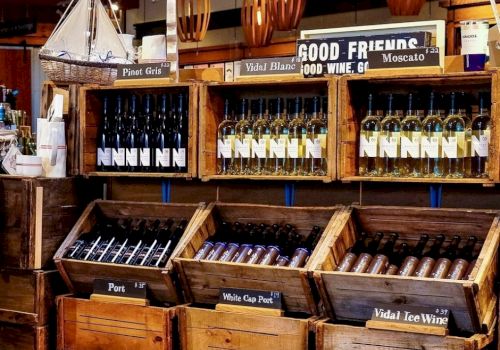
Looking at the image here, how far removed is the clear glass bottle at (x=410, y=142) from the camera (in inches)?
127

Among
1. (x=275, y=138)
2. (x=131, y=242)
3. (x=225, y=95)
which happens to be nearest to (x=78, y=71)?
(x=225, y=95)

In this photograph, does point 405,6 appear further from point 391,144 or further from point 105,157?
point 105,157

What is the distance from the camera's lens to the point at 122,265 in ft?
11.9

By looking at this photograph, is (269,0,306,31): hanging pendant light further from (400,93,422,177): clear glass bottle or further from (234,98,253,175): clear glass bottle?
(400,93,422,177): clear glass bottle

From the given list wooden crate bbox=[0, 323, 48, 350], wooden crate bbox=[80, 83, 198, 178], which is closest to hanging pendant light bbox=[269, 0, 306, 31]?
wooden crate bbox=[80, 83, 198, 178]

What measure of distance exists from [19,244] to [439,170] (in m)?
Answer: 2.04

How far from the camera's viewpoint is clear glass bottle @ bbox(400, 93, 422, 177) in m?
3.23

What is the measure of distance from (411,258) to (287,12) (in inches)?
107

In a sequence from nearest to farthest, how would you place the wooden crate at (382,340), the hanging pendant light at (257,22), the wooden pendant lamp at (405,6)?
the wooden crate at (382,340) → the wooden pendant lamp at (405,6) → the hanging pendant light at (257,22)

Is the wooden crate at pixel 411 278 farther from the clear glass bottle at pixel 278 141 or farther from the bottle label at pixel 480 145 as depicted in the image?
the clear glass bottle at pixel 278 141

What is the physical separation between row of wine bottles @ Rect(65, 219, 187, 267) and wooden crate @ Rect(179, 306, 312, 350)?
0.33m

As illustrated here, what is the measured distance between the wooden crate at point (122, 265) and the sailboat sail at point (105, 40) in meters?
0.85

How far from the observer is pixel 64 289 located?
13.1 ft

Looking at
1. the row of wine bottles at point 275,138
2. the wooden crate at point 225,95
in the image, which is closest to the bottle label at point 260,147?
the row of wine bottles at point 275,138
